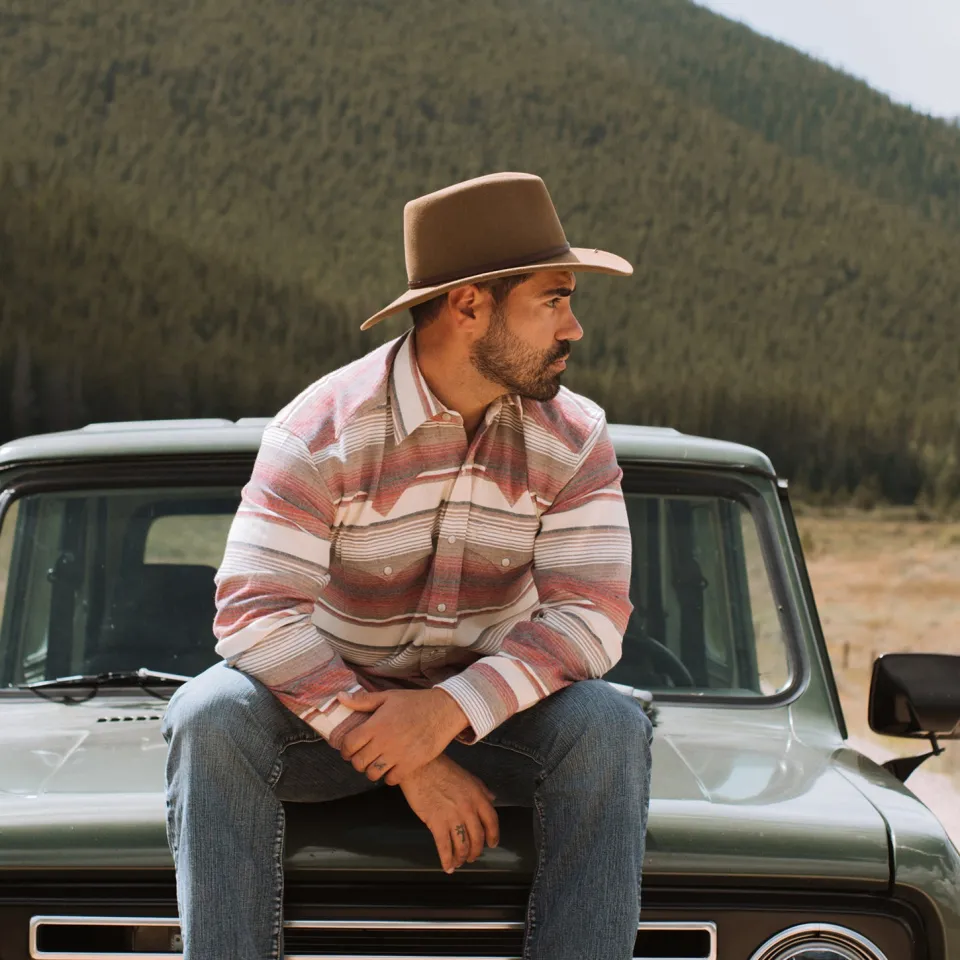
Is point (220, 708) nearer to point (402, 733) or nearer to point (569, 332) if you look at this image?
point (402, 733)

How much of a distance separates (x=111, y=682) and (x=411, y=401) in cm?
89

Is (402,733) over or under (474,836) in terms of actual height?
over

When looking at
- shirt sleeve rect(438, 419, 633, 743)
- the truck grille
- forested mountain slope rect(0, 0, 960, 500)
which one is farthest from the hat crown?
forested mountain slope rect(0, 0, 960, 500)

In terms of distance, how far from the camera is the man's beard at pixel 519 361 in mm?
2605

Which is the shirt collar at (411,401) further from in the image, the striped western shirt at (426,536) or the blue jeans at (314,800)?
the blue jeans at (314,800)

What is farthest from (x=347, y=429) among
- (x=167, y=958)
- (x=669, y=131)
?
(x=669, y=131)

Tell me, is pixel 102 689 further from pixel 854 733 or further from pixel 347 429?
pixel 854 733

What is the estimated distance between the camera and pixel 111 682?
118 inches

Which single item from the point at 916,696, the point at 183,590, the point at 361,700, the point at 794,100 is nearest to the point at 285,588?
the point at 361,700

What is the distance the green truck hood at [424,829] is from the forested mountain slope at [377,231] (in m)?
32.1

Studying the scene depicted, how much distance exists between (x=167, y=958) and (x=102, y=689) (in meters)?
0.88

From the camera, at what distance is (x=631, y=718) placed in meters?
2.28

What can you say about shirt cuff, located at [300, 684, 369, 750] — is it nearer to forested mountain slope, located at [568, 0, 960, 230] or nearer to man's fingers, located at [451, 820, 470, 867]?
man's fingers, located at [451, 820, 470, 867]

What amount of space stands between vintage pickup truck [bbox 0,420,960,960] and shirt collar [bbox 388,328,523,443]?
1.94 ft
